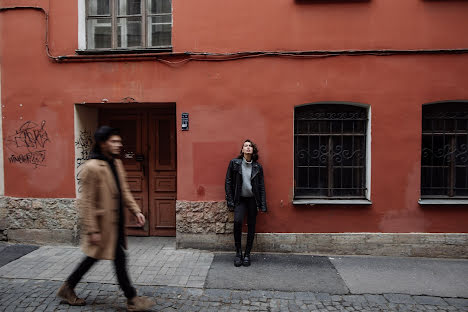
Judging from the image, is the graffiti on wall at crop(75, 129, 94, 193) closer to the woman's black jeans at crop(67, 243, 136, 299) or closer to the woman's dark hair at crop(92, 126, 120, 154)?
the woman's black jeans at crop(67, 243, 136, 299)

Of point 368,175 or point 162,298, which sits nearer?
point 162,298

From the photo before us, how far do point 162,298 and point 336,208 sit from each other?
10.7 feet

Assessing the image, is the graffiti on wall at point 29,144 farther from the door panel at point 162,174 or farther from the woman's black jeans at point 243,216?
the woman's black jeans at point 243,216

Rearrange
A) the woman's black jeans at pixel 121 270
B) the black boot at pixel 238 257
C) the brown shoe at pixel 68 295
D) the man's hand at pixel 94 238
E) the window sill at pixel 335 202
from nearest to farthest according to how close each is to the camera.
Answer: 1. the man's hand at pixel 94 238
2. the woman's black jeans at pixel 121 270
3. the brown shoe at pixel 68 295
4. the black boot at pixel 238 257
5. the window sill at pixel 335 202

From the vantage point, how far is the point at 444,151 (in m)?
5.56

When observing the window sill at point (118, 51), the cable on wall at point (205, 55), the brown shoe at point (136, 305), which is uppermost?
the window sill at point (118, 51)

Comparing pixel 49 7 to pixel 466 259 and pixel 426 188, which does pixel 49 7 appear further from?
pixel 466 259

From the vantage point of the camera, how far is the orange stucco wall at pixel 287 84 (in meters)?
5.35

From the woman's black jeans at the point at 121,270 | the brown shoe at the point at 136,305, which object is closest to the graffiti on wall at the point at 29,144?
the woman's black jeans at the point at 121,270

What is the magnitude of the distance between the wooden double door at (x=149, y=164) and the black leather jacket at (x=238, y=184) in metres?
1.69

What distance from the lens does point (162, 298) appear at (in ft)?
12.8

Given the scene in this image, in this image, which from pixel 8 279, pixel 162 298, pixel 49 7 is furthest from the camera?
pixel 49 7

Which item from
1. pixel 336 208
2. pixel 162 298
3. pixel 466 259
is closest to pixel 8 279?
pixel 162 298

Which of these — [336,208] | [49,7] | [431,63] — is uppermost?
[49,7]
